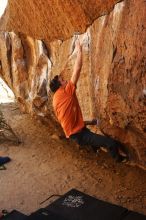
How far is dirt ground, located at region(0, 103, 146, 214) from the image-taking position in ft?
19.5

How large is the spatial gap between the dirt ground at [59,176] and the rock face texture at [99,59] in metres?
0.51

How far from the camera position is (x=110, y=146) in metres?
5.61

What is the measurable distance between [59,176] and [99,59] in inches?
95.2

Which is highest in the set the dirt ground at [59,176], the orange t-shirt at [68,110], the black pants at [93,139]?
the orange t-shirt at [68,110]

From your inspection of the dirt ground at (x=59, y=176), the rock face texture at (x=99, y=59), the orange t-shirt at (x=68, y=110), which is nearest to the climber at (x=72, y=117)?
the orange t-shirt at (x=68, y=110)

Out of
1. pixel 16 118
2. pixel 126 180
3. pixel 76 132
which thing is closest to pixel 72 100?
pixel 76 132

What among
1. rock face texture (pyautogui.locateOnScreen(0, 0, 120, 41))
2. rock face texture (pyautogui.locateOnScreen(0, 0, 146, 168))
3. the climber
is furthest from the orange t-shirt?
rock face texture (pyautogui.locateOnScreen(0, 0, 120, 41))

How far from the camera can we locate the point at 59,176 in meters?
6.77

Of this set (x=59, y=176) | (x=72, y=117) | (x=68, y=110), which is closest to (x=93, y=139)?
(x=72, y=117)

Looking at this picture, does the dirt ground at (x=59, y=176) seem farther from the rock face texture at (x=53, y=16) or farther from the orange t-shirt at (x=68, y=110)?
the rock face texture at (x=53, y=16)

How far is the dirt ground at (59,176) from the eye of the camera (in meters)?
5.96

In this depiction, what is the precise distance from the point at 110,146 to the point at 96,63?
129cm

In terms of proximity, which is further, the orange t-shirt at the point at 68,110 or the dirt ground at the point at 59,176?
the dirt ground at the point at 59,176

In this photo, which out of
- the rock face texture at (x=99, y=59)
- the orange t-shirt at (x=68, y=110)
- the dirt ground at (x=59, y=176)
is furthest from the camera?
the dirt ground at (x=59, y=176)
